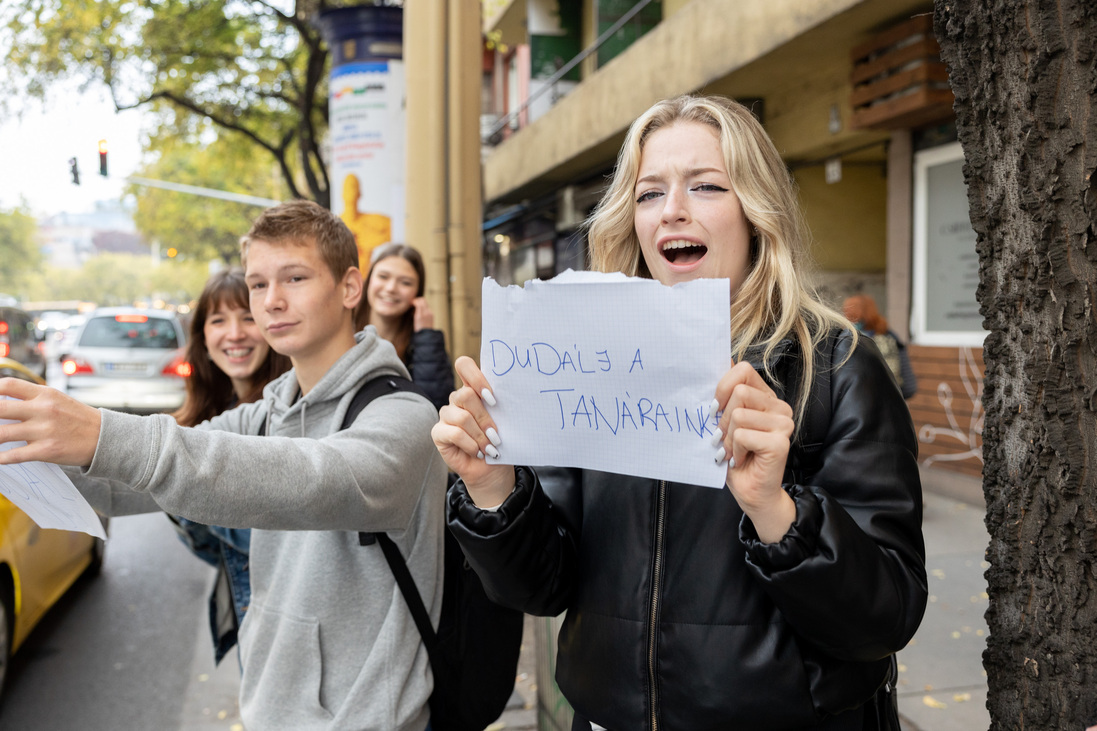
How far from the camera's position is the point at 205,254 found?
153 ft

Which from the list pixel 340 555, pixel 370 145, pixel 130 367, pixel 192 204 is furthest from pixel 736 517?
pixel 192 204

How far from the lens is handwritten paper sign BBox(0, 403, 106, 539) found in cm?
145

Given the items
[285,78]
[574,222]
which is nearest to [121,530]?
[574,222]

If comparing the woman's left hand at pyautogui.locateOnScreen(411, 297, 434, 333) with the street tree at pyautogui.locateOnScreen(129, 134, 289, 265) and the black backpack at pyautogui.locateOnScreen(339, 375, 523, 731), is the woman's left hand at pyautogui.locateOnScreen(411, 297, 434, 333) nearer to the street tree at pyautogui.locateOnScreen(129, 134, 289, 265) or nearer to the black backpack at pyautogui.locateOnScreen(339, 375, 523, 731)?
the black backpack at pyautogui.locateOnScreen(339, 375, 523, 731)

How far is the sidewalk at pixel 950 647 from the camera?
13.0 ft

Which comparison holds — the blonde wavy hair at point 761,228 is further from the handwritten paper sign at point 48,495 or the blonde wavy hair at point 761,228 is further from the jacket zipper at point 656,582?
the handwritten paper sign at point 48,495

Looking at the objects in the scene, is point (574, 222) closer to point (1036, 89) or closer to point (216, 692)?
point (216, 692)

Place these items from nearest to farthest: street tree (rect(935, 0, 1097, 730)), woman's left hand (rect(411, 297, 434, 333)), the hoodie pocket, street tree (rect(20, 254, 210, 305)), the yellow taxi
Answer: street tree (rect(935, 0, 1097, 730)) → the hoodie pocket → the yellow taxi → woman's left hand (rect(411, 297, 434, 333)) → street tree (rect(20, 254, 210, 305))

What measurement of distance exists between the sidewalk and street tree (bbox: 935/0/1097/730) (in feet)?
8.63

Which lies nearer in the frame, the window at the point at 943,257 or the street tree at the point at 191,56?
the window at the point at 943,257

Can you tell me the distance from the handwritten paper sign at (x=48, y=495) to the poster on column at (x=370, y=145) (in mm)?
5946

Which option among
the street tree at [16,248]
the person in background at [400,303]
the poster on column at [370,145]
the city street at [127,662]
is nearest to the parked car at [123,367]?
the city street at [127,662]

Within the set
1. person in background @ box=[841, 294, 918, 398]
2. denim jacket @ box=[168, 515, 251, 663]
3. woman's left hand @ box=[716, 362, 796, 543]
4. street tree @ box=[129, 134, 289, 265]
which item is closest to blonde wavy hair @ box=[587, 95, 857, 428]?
woman's left hand @ box=[716, 362, 796, 543]

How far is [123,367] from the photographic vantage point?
12.3 m
